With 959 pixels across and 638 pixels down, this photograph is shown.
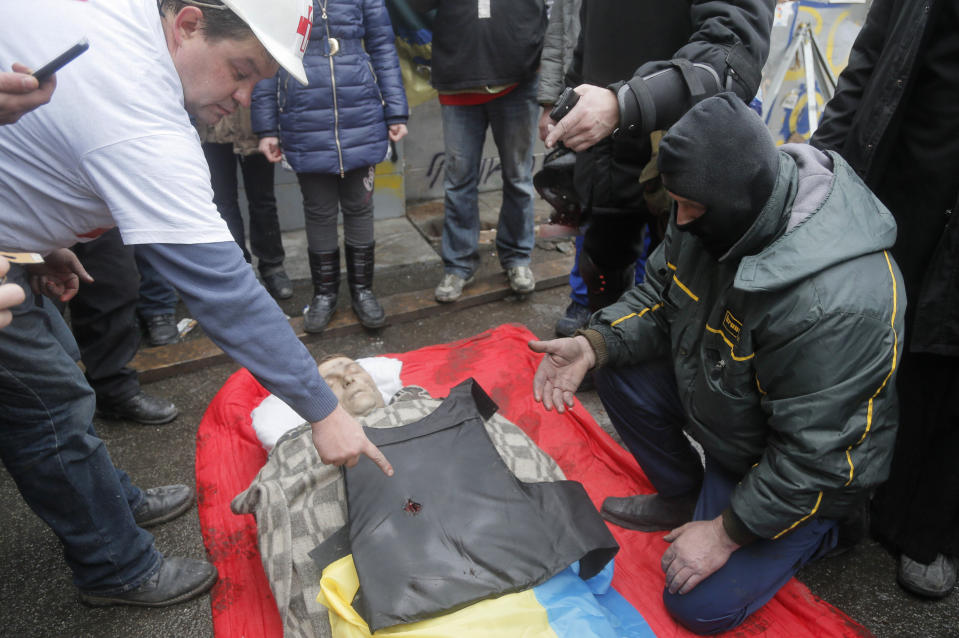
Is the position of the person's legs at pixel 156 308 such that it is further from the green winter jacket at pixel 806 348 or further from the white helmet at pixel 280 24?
the green winter jacket at pixel 806 348

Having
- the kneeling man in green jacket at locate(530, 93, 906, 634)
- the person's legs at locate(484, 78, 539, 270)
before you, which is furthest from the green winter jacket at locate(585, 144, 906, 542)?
the person's legs at locate(484, 78, 539, 270)

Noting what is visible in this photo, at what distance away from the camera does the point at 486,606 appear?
1.65 m

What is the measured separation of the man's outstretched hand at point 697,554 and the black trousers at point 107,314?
2504 millimetres

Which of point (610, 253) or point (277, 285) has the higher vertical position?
point (610, 253)

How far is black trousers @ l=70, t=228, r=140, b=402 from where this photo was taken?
2.62 meters

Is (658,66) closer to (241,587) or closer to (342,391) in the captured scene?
(342,391)

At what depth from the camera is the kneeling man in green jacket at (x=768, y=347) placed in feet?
5.09

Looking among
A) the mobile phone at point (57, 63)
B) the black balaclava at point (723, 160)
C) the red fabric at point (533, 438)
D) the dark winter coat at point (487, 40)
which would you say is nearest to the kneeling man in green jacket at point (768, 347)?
the black balaclava at point (723, 160)

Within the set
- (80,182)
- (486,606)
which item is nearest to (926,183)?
(486,606)

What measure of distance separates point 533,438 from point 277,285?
2.19m

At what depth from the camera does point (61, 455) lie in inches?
68.2

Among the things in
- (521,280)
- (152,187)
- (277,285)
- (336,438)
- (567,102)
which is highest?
(152,187)

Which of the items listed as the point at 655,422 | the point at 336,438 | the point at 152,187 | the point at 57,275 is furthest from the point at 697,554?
the point at 57,275

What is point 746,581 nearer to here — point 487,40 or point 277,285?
point 487,40
